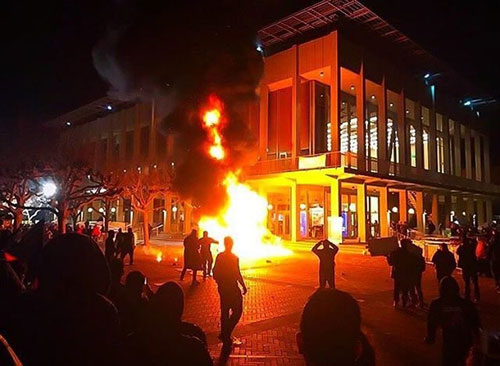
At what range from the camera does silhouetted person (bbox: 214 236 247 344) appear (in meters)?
6.15

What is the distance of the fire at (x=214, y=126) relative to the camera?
1981cm

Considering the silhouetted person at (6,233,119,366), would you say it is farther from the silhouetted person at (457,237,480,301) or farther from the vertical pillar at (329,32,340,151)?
the vertical pillar at (329,32,340,151)

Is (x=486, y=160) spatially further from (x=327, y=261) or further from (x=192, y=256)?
(x=192, y=256)

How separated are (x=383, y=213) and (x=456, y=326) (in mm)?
26017

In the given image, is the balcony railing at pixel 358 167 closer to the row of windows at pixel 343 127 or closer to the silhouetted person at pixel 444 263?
the row of windows at pixel 343 127

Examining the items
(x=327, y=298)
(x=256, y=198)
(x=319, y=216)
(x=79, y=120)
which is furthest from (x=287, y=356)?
(x=79, y=120)

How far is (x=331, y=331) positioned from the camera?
1645 mm

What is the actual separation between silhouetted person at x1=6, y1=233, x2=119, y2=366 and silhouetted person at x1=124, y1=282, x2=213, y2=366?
12 centimetres

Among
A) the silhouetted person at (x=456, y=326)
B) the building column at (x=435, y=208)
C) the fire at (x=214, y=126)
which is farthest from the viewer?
the building column at (x=435, y=208)

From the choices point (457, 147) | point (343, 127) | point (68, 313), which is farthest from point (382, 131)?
point (68, 313)

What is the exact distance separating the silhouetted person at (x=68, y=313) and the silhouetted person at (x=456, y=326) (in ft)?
11.2

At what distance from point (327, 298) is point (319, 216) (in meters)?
27.4

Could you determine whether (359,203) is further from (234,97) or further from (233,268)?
(233,268)

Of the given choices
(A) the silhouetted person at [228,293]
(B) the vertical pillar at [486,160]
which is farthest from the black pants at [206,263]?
(B) the vertical pillar at [486,160]
